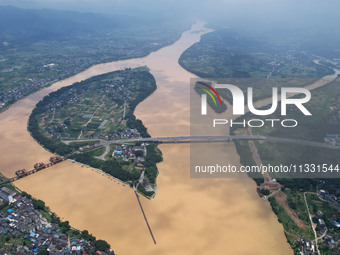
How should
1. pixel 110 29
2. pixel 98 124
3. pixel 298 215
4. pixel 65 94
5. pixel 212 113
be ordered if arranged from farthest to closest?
pixel 110 29 < pixel 65 94 < pixel 212 113 < pixel 98 124 < pixel 298 215

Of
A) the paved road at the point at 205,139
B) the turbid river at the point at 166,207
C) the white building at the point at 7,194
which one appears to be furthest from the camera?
the paved road at the point at 205,139

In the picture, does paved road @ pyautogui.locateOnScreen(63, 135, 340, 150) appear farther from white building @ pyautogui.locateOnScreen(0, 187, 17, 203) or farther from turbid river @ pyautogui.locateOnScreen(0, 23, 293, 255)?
white building @ pyautogui.locateOnScreen(0, 187, 17, 203)

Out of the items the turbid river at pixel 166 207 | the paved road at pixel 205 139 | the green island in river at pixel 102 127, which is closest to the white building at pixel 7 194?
the turbid river at pixel 166 207

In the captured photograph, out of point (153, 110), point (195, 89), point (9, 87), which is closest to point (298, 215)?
point (153, 110)

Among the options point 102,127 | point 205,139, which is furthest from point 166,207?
point 102,127

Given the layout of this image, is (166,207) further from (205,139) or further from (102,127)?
(102,127)

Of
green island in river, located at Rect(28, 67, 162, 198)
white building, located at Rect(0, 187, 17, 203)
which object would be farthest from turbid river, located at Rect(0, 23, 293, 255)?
white building, located at Rect(0, 187, 17, 203)

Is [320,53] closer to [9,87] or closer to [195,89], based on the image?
[195,89]

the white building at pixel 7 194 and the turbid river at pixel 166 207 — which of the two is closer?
the turbid river at pixel 166 207

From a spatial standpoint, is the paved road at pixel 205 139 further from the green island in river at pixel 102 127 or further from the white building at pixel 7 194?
the white building at pixel 7 194
